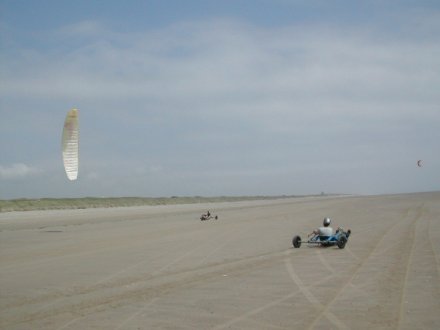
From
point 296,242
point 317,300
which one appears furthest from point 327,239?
point 317,300

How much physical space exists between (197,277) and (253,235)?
39.3ft

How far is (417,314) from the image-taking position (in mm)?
8438

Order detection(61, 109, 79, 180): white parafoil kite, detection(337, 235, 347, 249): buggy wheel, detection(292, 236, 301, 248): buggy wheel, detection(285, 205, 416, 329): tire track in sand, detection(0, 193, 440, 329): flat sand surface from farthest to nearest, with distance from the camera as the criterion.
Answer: detection(61, 109, 79, 180): white parafoil kite, detection(292, 236, 301, 248): buggy wheel, detection(337, 235, 347, 249): buggy wheel, detection(0, 193, 440, 329): flat sand surface, detection(285, 205, 416, 329): tire track in sand

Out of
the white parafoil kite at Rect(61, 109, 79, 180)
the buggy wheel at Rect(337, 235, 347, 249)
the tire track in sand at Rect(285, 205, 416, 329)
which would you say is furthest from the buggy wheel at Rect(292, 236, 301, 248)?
the white parafoil kite at Rect(61, 109, 79, 180)

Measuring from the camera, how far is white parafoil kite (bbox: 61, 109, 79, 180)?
21125 mm

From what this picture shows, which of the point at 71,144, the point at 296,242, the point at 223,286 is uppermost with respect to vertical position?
the point at 71,144

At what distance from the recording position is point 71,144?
838 inches

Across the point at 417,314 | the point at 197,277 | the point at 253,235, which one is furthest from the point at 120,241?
the point at 417,314

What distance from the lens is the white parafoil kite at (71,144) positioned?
832 inches

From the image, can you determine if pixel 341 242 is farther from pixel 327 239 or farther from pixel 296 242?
pixel 296 242

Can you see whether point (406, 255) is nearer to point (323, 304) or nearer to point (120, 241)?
point (323, 304)

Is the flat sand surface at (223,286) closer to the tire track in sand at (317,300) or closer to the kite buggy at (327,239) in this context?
the tire track in sand at (317,300)

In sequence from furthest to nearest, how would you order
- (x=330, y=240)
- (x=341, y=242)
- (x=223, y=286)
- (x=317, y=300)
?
1. (x=330, y=240)
2. (x=341, y=242)
3. (x=223, y=286)
4. (x=317, y=300)

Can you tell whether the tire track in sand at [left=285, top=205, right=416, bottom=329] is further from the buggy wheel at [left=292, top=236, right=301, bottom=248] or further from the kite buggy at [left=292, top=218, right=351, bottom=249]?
the buggy wheel at [left=292, top=236, right=301, bottom=248]
